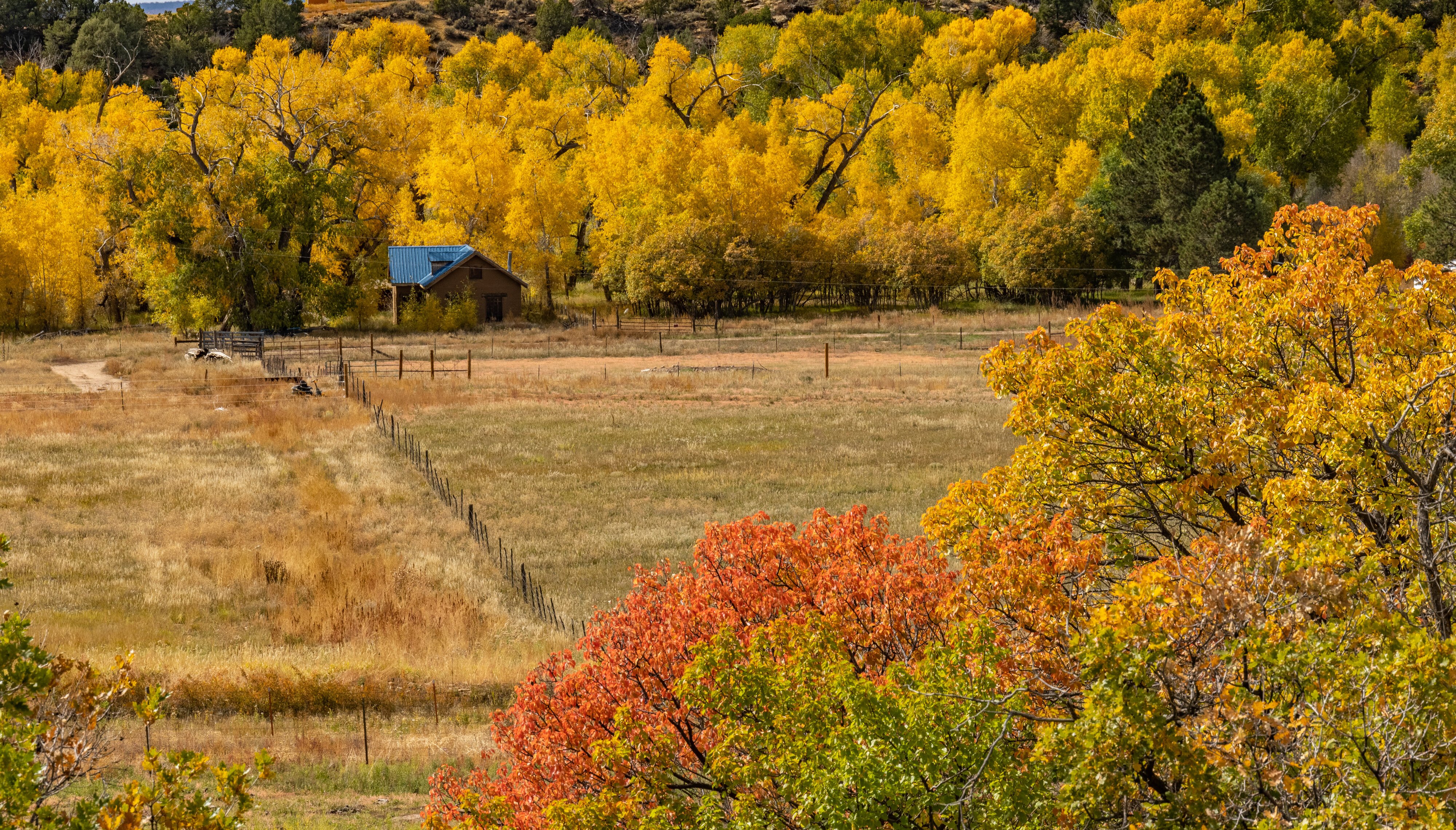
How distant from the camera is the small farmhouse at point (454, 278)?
8150 centimetres

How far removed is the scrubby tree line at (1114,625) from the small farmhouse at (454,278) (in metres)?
69.0

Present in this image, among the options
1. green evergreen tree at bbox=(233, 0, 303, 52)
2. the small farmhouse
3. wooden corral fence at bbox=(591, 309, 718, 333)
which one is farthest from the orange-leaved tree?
green evergreen tree at bbox=(233, 0, 303, 52)

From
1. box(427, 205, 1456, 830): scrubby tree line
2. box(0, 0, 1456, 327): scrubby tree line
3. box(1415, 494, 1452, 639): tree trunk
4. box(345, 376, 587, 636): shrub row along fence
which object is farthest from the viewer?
box(0, 0, 1456, 327): scrubby tree line

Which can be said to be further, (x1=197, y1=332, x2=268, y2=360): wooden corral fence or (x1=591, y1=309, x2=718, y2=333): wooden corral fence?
(x1=591, y1=309, x2=718, y2=333): wooden corral fence

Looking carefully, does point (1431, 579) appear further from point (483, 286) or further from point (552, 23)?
point (552, 23)

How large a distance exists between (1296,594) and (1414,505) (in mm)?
2914

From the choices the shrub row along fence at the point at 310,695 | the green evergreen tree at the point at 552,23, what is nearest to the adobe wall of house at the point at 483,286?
the shrub row along fence at the point at 310,695

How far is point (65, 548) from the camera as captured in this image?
29250 millimetres

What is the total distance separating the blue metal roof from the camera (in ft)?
266

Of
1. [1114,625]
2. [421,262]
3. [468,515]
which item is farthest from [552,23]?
[1114,625]

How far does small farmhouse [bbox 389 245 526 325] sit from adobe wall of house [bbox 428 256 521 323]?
24 millimetres

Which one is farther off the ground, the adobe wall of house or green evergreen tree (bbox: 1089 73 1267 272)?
green evergreen tree (bbox: 1089 73 1267 272)

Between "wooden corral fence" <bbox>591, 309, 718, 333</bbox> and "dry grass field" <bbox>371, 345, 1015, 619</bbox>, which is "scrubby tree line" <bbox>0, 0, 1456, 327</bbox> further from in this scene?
"dry grass field" <bbox>371, 345, 1015, 619</bbox>

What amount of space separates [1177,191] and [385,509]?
202 feet
